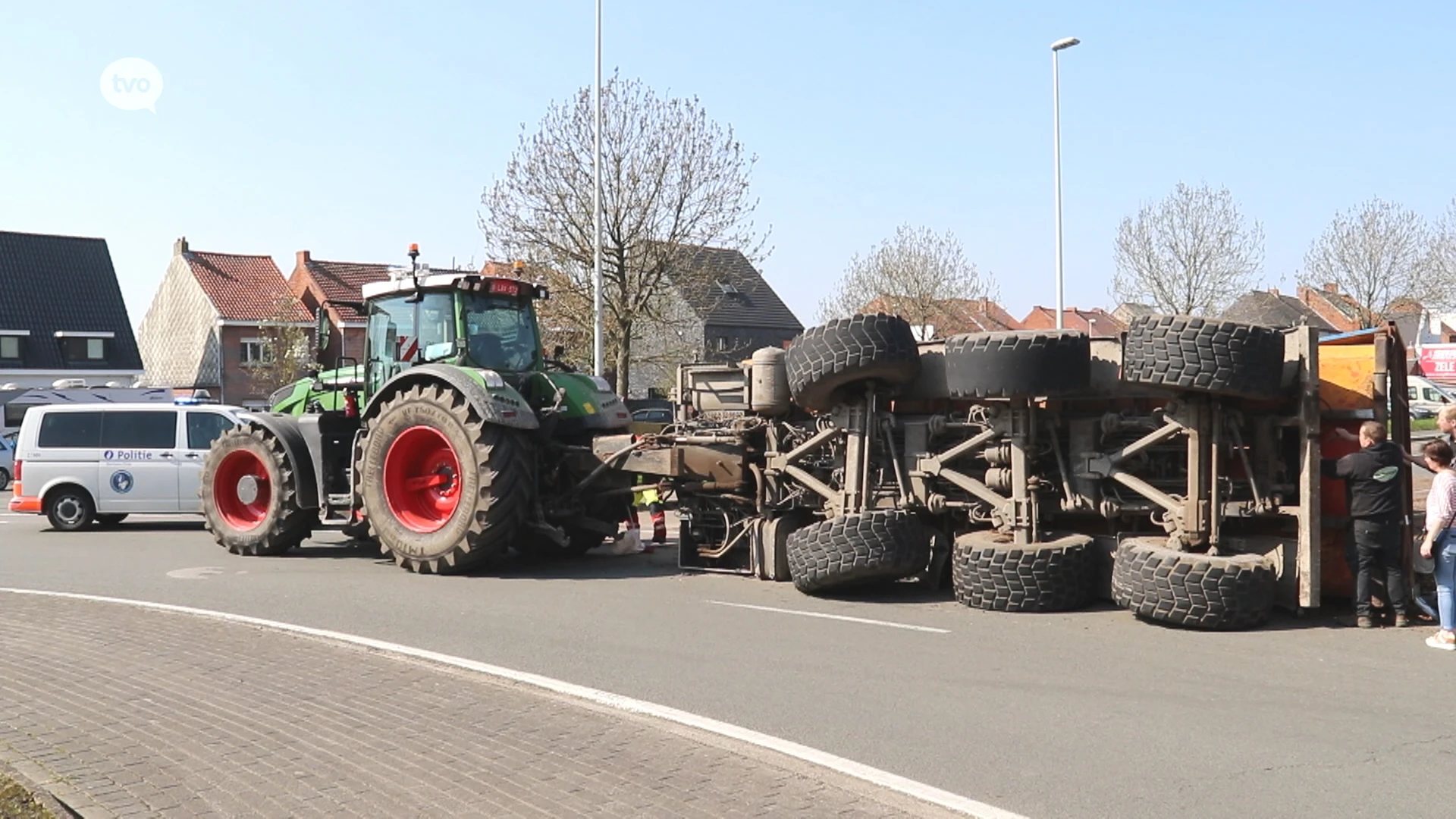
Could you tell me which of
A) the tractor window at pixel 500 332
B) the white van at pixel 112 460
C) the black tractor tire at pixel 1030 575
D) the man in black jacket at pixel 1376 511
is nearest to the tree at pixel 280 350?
the white van at pixel 112 460

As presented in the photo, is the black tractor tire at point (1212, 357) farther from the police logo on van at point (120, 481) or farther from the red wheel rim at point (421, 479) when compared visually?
the police logo on van at point (120, 481)

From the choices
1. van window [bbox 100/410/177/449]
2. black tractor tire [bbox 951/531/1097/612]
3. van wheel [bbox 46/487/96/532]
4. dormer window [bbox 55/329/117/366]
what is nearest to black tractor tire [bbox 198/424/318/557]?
van window [bbox 100/410/177/449]

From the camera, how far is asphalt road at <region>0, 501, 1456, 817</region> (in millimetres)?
5594

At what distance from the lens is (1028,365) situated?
31.1 ft

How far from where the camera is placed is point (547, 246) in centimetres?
2800

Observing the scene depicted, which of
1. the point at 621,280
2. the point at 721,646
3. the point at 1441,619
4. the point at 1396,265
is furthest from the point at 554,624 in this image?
the point at 1396,265

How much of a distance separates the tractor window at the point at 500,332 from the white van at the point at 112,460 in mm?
6587

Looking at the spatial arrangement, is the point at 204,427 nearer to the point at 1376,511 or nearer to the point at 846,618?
the point at 846,618

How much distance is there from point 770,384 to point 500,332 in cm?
333

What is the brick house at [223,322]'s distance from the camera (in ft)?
187

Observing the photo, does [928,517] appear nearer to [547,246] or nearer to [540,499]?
[540,499]

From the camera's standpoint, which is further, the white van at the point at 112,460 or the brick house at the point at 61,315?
the brick house at the point at 61,315

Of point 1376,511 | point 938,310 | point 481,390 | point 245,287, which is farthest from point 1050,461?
point 245,287

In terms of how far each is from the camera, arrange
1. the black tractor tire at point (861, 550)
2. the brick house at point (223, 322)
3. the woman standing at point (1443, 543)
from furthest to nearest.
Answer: the brick house at point (223, 322), the black tractor tire at point (861, 550), the woman standing at point (1443, 543)
